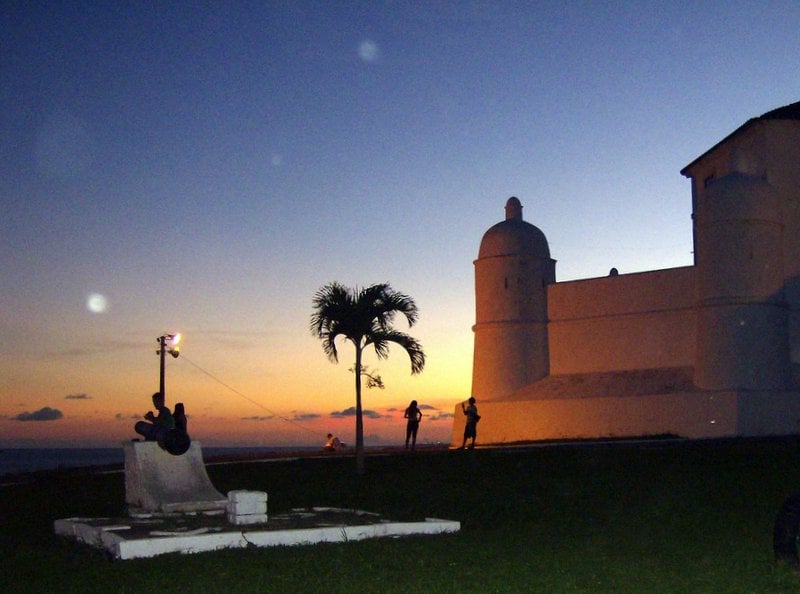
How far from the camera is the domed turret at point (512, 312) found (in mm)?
40469

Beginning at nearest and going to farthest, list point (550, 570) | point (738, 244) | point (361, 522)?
point (550, 570)
point (361, 522)
point (738, 244)

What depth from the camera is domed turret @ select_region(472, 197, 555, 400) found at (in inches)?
1593

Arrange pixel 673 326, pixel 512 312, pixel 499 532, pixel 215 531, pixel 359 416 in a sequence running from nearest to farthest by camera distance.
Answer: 1. pixel 215 531
2. pixel 499 532
3. pixel 359 416
4. pixel 673 326
5. pixel 512 312

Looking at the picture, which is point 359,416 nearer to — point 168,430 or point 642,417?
point 168,430

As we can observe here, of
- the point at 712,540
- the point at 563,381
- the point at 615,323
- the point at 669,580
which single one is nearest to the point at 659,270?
the point at 615,323

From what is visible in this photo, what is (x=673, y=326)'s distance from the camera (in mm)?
37969

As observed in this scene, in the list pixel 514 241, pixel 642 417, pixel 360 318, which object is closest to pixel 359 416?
pixel 360 318

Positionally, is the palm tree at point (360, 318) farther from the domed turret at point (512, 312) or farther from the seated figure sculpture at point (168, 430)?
the domed turret at point (512, 312)

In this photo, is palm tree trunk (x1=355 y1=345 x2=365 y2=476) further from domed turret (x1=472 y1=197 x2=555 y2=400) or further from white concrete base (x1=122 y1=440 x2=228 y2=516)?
domed turret (x1=472 y1=197 x2=555 y2=400)

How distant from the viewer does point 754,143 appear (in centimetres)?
3681

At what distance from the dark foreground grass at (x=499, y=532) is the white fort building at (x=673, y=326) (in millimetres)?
12639

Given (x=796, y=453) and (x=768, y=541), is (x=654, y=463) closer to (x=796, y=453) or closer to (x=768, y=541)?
(x=796, y=453)

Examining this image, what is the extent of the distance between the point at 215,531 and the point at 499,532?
3.38 metres

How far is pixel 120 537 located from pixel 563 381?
30.4 metres
